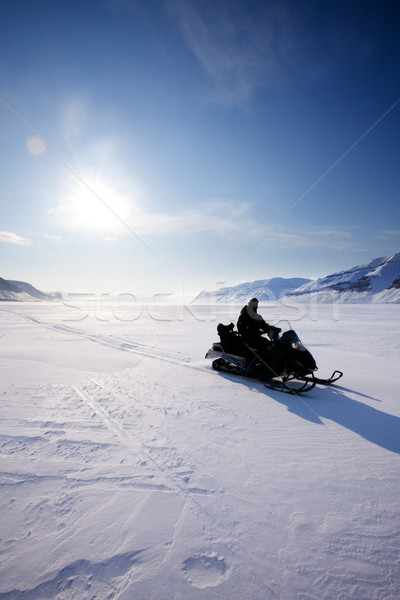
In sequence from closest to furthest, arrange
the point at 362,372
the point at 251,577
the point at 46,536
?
the point at 251,577
the point at 46,536
the point at 362,372

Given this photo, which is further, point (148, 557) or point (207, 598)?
point (148, 557)

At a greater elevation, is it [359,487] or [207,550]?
[359,487]

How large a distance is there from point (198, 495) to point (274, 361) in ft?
11.6

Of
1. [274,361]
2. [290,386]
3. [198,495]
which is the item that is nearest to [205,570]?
[198,495]

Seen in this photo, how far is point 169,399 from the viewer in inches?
188

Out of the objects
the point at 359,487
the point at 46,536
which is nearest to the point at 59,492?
the point at 46,536

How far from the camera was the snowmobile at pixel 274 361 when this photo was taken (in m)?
5.10

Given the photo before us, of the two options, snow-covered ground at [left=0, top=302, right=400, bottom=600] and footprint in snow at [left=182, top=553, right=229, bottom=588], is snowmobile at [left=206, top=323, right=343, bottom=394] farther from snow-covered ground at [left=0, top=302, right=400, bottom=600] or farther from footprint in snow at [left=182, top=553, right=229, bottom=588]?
footprint in snow at [left=182, top=553, right=229, bottom=588]

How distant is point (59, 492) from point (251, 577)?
6.09 feet

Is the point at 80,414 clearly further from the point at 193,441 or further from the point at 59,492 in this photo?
the point at 193,441

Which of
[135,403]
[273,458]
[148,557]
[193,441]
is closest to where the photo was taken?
[148,557]

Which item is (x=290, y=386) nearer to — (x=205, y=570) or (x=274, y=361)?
(x=274, y=361)

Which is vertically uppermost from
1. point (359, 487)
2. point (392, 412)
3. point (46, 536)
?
point (392, 412)

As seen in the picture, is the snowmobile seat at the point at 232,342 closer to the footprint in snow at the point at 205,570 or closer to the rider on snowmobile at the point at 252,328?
the rider on snowmobile at the point at 252,328
